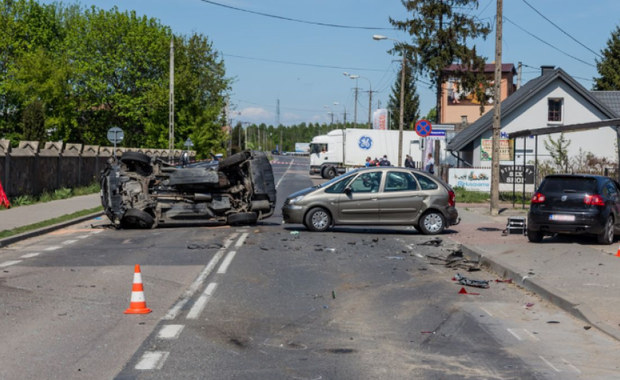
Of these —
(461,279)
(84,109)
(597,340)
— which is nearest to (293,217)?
(461,279)

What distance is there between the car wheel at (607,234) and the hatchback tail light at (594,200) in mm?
478

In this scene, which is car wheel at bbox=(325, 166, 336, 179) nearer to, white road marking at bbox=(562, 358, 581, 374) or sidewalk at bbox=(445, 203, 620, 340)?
sidewalk at bbox=(445, 203, 620, 340)

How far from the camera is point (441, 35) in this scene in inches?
1984

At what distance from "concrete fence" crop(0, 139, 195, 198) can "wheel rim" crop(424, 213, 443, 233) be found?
26.1 ft

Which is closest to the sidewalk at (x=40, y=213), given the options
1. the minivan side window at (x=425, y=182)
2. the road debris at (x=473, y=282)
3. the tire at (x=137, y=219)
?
the tire at (x=137, y=219)

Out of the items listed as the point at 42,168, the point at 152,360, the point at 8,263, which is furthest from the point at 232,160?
the point at 42,168

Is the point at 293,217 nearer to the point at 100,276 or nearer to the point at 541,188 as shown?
the point at 541,188

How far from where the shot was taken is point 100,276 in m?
11.8

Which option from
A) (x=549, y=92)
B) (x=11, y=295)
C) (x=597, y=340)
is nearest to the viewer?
(x=597, y=340)

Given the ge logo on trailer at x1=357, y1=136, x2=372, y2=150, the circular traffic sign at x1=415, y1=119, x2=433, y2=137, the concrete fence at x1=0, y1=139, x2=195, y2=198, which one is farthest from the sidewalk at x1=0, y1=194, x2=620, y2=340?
the ge logo on trailer at x1=357, y1=136, x2=372, y2=150

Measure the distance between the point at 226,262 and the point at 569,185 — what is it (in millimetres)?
7504

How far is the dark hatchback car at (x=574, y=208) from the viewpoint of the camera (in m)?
15.8

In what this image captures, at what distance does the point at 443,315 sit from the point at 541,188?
831 cm

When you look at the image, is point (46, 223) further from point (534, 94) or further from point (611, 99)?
point (611, 99)
